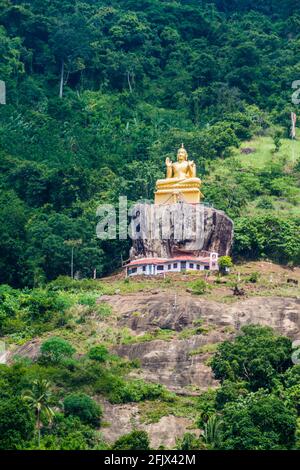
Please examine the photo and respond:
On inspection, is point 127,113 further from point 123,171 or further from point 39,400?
point 39,400

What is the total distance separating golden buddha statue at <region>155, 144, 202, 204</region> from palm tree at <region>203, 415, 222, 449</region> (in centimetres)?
2055

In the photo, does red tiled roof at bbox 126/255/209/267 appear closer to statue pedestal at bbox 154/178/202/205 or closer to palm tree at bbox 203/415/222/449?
statue pedestal at bbox 154/178/202/205

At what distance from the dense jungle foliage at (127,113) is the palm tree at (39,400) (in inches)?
Answer: 618

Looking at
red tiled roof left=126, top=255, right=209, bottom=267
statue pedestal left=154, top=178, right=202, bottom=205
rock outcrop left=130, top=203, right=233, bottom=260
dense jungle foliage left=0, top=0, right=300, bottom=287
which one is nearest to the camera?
red tiled roof left=126, top=255, right=209, bottom=267

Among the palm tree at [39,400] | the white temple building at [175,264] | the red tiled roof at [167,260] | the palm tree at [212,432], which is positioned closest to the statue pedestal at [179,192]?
the red tiled roof at [167,260]

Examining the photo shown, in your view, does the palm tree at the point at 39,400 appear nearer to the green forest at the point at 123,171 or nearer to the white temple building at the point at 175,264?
the green forest at the point at 123,171

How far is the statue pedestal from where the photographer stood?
6925cm

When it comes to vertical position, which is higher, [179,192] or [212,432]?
[179,192]

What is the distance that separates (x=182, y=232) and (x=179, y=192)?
3.33 meters

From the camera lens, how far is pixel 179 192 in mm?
69312

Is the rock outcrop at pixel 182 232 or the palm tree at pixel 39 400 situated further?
the rock outcrop at pixel 182 232

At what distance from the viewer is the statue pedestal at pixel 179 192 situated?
6925 centimetres

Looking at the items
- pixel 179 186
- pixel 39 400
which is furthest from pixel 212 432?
pixel 179 186

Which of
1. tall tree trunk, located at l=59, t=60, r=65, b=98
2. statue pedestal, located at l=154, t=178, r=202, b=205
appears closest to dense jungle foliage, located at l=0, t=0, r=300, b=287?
tall tree trunk, located at l=59, t=60, r=65, b=98
